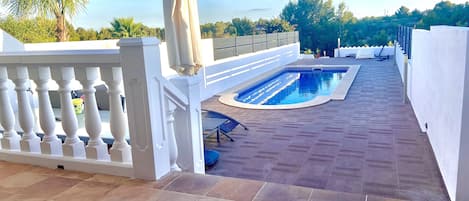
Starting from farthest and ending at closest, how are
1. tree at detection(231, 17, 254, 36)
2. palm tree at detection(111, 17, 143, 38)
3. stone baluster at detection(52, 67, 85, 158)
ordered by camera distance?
tree at detection(231, 17, 254, 36) < palm tree at detection(111, 17, 143, 38) < stone baluster at detection(52, 67, 85, 158)

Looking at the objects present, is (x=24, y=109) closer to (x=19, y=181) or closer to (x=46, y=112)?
(x=46, y=112)

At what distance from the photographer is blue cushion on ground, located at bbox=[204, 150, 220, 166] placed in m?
4.28

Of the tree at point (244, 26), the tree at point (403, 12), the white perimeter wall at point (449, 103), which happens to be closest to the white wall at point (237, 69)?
the tree at point (244, 26)

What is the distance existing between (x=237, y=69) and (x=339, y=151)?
7.06 meters

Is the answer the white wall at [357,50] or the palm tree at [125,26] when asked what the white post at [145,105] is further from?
the white wall at [357,50]

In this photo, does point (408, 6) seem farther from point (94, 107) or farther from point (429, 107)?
point (94, 107)

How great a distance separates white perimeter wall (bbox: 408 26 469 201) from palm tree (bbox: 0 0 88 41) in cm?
844

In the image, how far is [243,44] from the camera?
12312mm

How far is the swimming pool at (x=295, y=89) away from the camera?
839 cm

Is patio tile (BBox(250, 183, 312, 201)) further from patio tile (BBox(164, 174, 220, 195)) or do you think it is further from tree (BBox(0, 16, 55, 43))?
tree (BBox(0, 16, 55, 43))

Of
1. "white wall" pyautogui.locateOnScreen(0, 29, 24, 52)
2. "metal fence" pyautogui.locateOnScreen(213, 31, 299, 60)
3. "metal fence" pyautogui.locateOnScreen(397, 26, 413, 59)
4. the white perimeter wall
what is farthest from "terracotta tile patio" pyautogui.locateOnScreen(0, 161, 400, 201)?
"metal fence" pyautogui.locateOnScreen(213, 31, 299, 60)

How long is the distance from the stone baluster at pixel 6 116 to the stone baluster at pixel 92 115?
72cm

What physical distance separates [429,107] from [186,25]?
128 inches

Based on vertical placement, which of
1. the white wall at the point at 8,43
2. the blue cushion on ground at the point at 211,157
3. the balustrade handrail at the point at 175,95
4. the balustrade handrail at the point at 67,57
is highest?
the white wall at the point at 8,43
